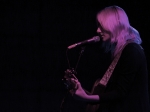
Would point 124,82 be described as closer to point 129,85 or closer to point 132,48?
point 129,85

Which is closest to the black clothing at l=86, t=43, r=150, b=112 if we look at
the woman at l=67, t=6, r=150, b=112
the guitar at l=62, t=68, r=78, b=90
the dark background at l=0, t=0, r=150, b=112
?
the woman at l=67, t=6, r=150, b=112

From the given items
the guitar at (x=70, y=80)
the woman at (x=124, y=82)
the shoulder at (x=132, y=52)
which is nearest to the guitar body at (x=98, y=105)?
the woman at (x=124, y=82)

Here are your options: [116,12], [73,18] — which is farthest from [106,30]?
[73,18]

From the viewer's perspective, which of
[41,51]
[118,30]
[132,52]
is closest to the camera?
[132,52]

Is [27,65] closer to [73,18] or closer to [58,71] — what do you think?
[58,71]

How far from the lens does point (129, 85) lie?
146 cm

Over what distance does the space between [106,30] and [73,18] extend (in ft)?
6.21

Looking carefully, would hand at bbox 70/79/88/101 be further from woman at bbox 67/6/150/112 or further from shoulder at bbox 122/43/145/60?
shoulder at bbox 122/43/145/60

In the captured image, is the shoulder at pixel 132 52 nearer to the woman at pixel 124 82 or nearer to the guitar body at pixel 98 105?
the woman at pixel 124 82

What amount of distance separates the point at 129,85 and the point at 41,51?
Result: 210 cm

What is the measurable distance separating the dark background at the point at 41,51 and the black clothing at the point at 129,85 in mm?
1946

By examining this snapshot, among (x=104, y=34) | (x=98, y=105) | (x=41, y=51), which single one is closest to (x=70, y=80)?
(x=98, y=105)

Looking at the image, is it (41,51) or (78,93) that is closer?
(78,93)

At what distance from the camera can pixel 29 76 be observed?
3.41m
